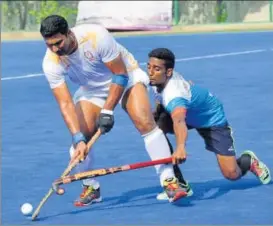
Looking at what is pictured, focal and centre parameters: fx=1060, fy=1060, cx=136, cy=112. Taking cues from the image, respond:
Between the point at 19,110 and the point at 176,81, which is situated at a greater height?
the point at 176,81

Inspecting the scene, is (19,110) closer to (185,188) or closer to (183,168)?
(183,168)

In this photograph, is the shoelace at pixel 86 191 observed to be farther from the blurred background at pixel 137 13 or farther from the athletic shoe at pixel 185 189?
the blurred background at pixel 137 13

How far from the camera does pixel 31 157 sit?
1168cm

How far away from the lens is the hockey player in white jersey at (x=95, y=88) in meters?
8.97

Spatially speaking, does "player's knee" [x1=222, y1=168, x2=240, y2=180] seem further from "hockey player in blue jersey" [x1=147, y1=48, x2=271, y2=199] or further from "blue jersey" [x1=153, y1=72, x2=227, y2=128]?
"blue jersey" [x1=153, y1=72, x2=227, y2=128]

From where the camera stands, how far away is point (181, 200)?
9.37 metres

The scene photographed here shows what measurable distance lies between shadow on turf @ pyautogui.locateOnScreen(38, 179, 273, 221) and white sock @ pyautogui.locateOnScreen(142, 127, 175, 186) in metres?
0.28

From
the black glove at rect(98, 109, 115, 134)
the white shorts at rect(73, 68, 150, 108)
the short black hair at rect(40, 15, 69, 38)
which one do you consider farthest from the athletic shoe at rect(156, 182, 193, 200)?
the short black hair at rect(40, 15, 69, 38)

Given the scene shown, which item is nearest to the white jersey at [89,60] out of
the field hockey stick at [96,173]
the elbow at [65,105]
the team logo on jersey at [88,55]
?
the team logo on jersey at [88,55]

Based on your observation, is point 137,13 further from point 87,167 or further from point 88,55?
point 88,55

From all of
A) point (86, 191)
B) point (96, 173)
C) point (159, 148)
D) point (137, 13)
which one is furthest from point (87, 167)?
point (137, 13)

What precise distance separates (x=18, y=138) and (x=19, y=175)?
2.23m

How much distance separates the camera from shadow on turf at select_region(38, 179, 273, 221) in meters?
9.26

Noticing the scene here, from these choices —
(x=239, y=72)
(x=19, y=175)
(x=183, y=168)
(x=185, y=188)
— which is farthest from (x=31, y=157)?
(x=239, y=72)
